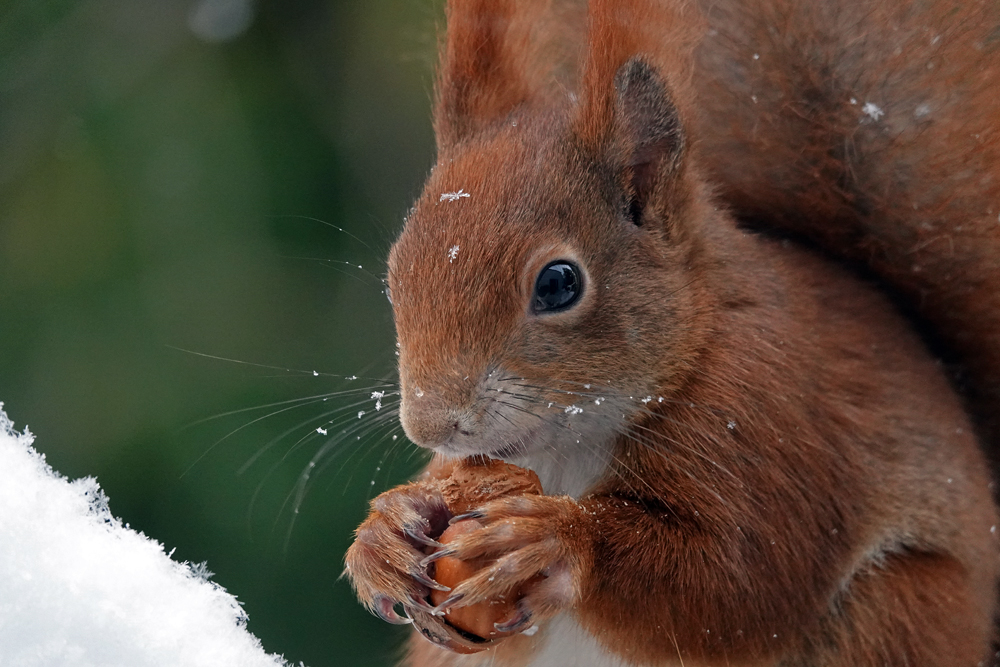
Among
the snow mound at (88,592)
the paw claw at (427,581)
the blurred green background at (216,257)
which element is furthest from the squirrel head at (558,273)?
the blurred green background at (216,257)

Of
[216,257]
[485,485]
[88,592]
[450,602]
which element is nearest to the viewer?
[88,592]

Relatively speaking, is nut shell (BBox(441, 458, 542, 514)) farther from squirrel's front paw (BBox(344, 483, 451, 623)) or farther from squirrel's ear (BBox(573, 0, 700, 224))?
squirrel's ear (BBox(573, 0, 700, 224))

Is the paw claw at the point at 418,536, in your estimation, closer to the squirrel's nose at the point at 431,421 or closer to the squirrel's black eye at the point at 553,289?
the squirrel's nose at the point at 431,421

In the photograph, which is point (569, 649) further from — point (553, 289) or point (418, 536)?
point (553, 289)

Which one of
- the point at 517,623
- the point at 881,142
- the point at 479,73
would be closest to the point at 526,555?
the point at 517,623

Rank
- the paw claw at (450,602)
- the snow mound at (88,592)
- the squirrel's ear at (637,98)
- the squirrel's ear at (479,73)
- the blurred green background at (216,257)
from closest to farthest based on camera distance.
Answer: the snow mound at (88,592) → the paw claw at (450,602) → the squirrel's ear at (637,98) → the squirrel's ear at (479,73) → the blurred green background at (216,257)

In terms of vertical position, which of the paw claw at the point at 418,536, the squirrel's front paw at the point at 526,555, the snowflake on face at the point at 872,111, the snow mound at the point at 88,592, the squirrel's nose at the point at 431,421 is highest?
the snowflake on face at the point at 872,111

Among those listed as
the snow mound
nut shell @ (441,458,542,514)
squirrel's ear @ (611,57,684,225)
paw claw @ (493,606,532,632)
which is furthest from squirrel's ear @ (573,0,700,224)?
the snow mound
